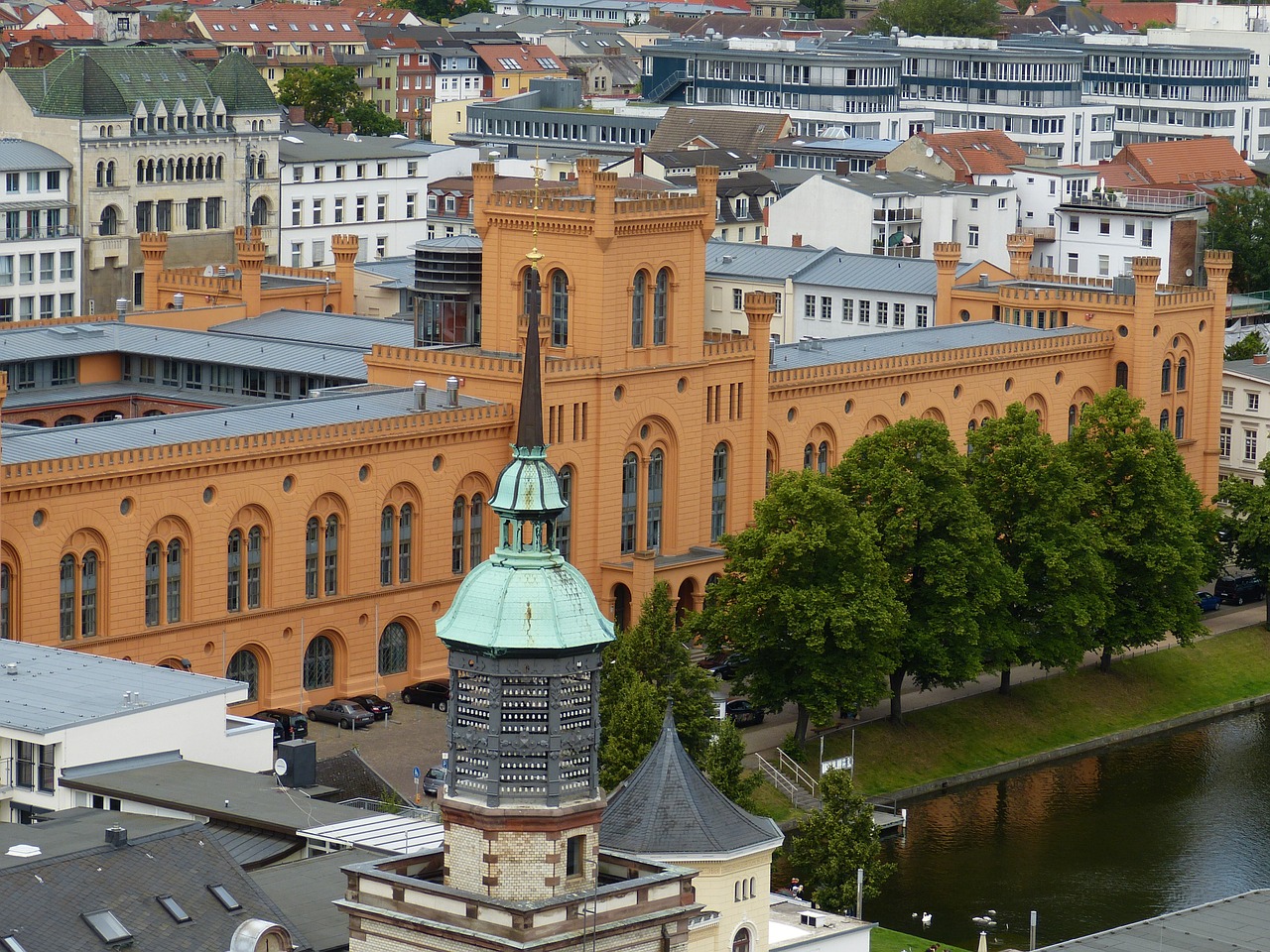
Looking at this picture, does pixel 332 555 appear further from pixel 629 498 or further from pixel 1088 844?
pixel 1088 844

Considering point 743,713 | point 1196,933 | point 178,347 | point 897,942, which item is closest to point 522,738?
point 1196,933

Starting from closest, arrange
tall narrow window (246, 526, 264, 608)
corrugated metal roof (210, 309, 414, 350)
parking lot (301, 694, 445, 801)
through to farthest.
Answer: parking lot (301, 694, 445, 801) < tall narrow window (246, 526, 264, 608) < corrugated metal roof (210, 309, 414, 350)

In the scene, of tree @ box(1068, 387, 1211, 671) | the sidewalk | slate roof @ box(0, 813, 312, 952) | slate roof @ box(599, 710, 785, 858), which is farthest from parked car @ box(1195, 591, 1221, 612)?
slate roof @ box(0, 813, 312, 952)

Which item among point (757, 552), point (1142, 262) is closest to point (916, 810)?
point (757, 552)

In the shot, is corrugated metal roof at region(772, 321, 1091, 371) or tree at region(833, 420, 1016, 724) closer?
tree at region(833, 420, 1016, 724)

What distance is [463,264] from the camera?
520 ft

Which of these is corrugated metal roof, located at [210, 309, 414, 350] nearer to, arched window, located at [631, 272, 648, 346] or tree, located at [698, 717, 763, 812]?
arched window, located at [631, 272, 648, 346]

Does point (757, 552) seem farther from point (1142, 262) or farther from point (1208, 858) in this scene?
point (1142, 262)

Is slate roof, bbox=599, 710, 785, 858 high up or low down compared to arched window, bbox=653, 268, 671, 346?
down

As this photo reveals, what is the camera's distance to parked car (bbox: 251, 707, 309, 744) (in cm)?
13025

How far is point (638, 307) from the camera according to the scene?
5965 inches

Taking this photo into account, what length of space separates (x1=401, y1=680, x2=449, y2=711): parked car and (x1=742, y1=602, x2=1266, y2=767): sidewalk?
12873mm

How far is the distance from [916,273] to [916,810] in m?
64.6

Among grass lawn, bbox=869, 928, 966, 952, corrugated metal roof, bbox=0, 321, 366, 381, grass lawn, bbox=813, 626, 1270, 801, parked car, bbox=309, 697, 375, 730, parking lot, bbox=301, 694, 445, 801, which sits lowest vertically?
grass lawn, bbox=869, 928, 966, 952
